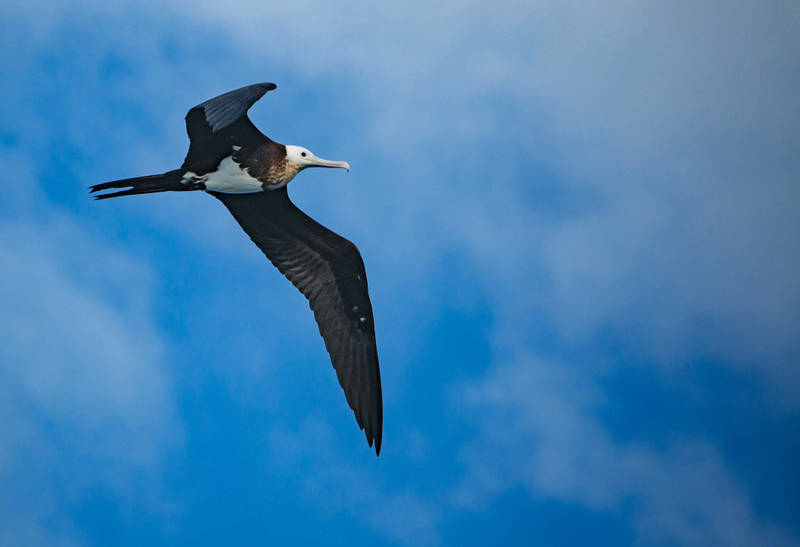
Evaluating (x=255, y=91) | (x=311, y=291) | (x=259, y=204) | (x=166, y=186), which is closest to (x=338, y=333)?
(x=311, y=291)

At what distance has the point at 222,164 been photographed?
8508 millimetres

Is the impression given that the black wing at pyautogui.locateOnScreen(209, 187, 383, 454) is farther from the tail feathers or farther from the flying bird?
the tail feathers

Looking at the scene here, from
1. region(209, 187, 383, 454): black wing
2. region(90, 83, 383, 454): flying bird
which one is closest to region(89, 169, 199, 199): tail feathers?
region(90, 83, 383, 454): flying bird

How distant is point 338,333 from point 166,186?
2.09 m

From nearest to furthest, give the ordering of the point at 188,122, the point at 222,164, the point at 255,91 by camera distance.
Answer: the point at 255,91
the point at 188,122
the point at 222,164

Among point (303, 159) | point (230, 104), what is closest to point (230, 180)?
point (303, 159)

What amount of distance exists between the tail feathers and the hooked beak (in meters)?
1.01

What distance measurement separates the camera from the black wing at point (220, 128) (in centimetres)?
737

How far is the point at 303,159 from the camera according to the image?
887 cm

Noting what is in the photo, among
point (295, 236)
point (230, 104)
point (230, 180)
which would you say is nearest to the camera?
point (230, 104)

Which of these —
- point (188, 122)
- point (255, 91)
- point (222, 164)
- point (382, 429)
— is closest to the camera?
point (255, 91)

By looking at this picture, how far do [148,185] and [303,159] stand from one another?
53.4 inches

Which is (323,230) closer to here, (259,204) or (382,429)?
(259,204)

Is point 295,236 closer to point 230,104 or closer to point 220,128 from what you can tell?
point 220,128
